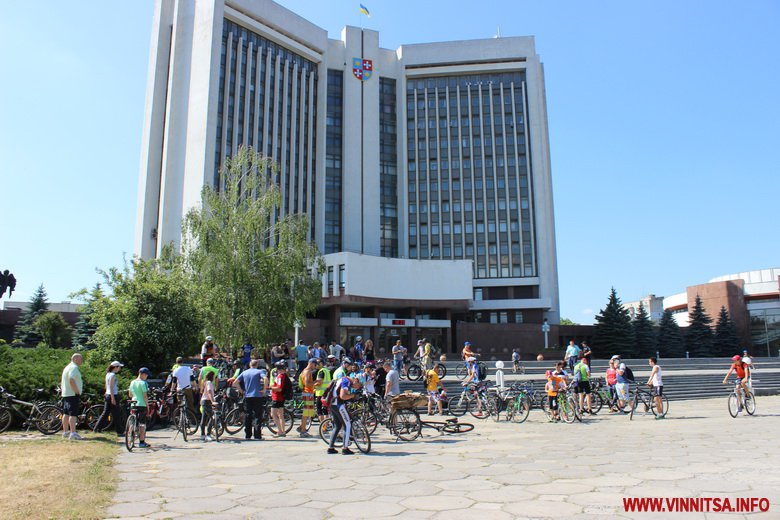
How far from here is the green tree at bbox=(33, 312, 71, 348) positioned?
1843 inches

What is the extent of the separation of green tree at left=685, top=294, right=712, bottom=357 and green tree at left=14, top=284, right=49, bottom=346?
60.0 metres

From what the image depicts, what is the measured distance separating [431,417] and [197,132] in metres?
46.6

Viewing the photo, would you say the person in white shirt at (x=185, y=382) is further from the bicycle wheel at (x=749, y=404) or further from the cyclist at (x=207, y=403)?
the bicycle wheel at (x=749, y=404)

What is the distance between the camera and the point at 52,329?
156 ft

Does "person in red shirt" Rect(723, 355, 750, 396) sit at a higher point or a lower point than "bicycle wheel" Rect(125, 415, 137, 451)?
higher

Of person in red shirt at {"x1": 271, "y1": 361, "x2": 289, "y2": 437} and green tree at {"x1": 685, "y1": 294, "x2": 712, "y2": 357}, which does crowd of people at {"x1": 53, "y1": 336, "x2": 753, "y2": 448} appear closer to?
person in red shirt at {"x1": 271, "y1": 361, "x2": 289, "y2": 437}

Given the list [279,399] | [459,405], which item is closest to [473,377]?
[459,405]

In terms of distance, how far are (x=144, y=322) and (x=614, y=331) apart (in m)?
46.0

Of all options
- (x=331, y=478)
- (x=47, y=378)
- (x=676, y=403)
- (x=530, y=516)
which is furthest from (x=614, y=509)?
(x=676, y=403)

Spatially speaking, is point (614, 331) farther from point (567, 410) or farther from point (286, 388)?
point (286, 388)

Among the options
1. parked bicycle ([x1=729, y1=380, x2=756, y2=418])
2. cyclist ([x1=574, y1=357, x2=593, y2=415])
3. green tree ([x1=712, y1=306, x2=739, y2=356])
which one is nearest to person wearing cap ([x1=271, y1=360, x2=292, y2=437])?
cyclist ([x1=574, y1=357, x2=593, y2=415])

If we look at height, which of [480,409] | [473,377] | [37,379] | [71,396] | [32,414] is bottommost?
[480,409]

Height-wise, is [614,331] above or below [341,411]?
above

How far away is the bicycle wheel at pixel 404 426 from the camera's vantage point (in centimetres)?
1248
